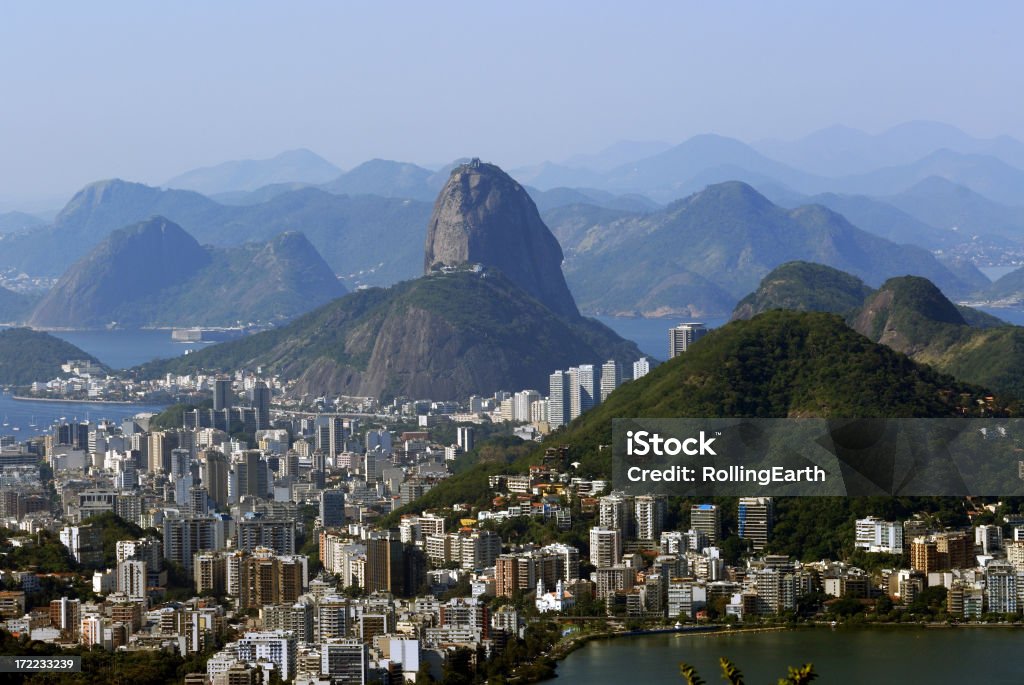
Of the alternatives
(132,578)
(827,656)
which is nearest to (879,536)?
(827,656)

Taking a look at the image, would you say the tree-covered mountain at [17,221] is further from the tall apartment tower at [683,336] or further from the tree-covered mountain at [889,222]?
the tall apartment tower at [683,336]

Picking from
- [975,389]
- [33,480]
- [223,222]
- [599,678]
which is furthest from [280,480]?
[223,222]

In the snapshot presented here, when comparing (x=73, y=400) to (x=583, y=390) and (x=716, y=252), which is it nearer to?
(x=583, y=390)

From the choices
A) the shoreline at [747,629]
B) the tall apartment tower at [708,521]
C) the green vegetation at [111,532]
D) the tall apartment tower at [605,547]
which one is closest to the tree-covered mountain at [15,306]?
the green vegetation at [111,532]

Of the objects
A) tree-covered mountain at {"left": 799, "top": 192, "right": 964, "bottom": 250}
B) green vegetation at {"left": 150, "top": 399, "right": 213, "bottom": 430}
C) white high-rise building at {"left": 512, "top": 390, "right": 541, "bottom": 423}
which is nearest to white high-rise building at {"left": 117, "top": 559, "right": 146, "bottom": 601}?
green vegetation at {"left": 150, "top": 399, "right": 213, "bottom": 430}

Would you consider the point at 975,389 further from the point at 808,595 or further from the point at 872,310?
the point at 872,310
